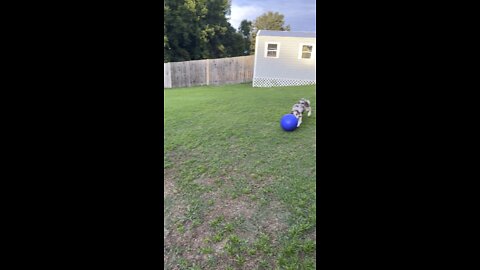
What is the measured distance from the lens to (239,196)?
295 centimetres

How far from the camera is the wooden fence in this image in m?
12.7

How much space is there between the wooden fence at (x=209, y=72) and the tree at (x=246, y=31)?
5.16 meters

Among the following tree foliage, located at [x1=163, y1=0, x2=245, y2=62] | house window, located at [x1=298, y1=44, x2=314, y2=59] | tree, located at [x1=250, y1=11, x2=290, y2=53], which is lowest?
house window, located at [x1=298, y1=44, x2=314, y2=59]

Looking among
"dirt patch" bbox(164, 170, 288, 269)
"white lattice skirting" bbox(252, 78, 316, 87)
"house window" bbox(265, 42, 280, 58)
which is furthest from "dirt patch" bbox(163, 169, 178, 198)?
"house window" bbox(265, 42, 280, 58)

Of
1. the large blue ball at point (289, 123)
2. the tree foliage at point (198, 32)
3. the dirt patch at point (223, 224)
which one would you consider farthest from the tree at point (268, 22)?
the dirt patch at point (223, 224)

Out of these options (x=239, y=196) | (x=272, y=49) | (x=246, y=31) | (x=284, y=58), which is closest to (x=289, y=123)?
(x=239, y=196)

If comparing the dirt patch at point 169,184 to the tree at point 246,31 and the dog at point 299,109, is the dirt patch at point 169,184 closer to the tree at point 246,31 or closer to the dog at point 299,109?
the dog at point 299,109

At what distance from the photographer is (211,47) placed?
1767 cm

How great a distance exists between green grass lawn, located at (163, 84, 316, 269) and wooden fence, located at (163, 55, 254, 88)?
736cm

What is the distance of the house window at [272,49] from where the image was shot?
11.9m

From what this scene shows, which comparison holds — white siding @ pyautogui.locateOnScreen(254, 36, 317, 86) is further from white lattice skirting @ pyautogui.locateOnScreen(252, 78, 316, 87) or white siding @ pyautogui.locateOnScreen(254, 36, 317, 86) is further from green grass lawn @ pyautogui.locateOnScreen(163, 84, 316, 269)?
green grass lawn @ pyautogui.locateOnScreen(163, 84, 316, 269)
